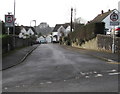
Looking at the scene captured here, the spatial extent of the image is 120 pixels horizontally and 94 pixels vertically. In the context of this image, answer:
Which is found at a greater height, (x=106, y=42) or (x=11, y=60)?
(x=106, y=42)

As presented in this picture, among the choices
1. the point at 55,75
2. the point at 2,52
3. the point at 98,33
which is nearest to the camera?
the point at 55,75

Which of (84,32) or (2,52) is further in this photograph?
(84,32)

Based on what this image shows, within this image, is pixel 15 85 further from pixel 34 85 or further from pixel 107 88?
pixel 107 88

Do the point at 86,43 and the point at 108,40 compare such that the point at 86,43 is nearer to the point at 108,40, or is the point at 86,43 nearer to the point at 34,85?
the point at 108,40

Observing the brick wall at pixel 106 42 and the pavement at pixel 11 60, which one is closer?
the pavement at pixel 11 60

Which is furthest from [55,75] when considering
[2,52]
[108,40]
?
[108,40]

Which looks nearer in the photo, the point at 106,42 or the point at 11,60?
the point at 11,60

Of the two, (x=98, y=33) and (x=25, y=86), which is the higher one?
(x=98, y=33)

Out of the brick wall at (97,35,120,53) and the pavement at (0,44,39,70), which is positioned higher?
the brick wall at (97,35,120,53)

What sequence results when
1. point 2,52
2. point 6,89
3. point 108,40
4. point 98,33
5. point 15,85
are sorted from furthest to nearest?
point 98,33 → point 108,40 → point 2,52 → point 15,85 → point 6,89

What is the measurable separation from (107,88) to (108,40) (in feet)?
64.4

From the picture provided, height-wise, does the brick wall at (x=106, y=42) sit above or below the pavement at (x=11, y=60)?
above

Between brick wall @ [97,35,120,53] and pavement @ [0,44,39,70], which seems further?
brick wall @ [97,35,120,53]

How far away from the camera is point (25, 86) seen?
34.1 ft
